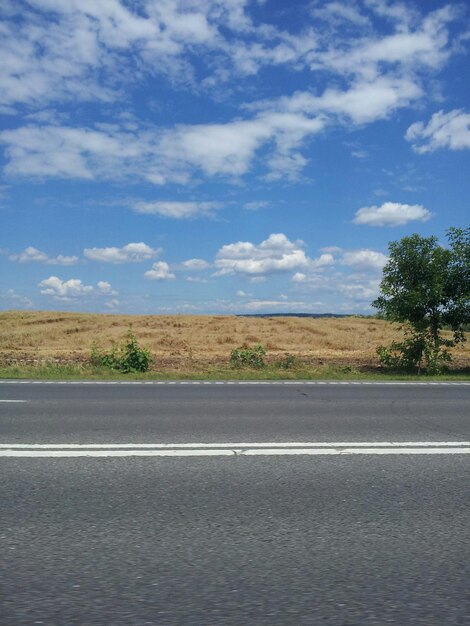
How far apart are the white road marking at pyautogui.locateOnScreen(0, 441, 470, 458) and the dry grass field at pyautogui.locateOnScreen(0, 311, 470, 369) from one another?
24541 mm

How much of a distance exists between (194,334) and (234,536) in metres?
42.8

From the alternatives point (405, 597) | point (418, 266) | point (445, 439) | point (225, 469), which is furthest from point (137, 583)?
point (418, 266)

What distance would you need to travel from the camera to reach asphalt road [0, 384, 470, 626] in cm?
334

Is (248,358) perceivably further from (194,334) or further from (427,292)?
(194,334)

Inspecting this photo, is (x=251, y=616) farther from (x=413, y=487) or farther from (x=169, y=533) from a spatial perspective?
(x=413, y=487)

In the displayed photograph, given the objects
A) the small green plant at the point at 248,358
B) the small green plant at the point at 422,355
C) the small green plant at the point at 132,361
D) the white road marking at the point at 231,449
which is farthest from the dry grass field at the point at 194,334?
the white road marking at the point at 231,449

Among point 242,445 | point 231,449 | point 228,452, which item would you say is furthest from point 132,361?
point 228,452

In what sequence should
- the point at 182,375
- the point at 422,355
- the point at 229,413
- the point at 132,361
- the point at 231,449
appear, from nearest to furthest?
the point at 231,449
the point at 229,413
the point at 182,375
the point at 132,361
the point at 422,355

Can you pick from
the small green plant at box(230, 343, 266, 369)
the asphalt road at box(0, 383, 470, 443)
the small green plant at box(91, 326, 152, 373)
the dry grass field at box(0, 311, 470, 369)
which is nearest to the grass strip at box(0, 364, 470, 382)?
the small green plant at box(91, 326, 152, 373)

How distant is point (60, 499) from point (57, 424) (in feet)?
13.2

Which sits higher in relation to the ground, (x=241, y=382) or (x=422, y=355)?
(x=422, y=355)

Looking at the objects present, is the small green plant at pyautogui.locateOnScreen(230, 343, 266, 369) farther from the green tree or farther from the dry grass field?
the dry grass field

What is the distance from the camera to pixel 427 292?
2041 cm

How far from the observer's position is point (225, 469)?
6211 millimetres
